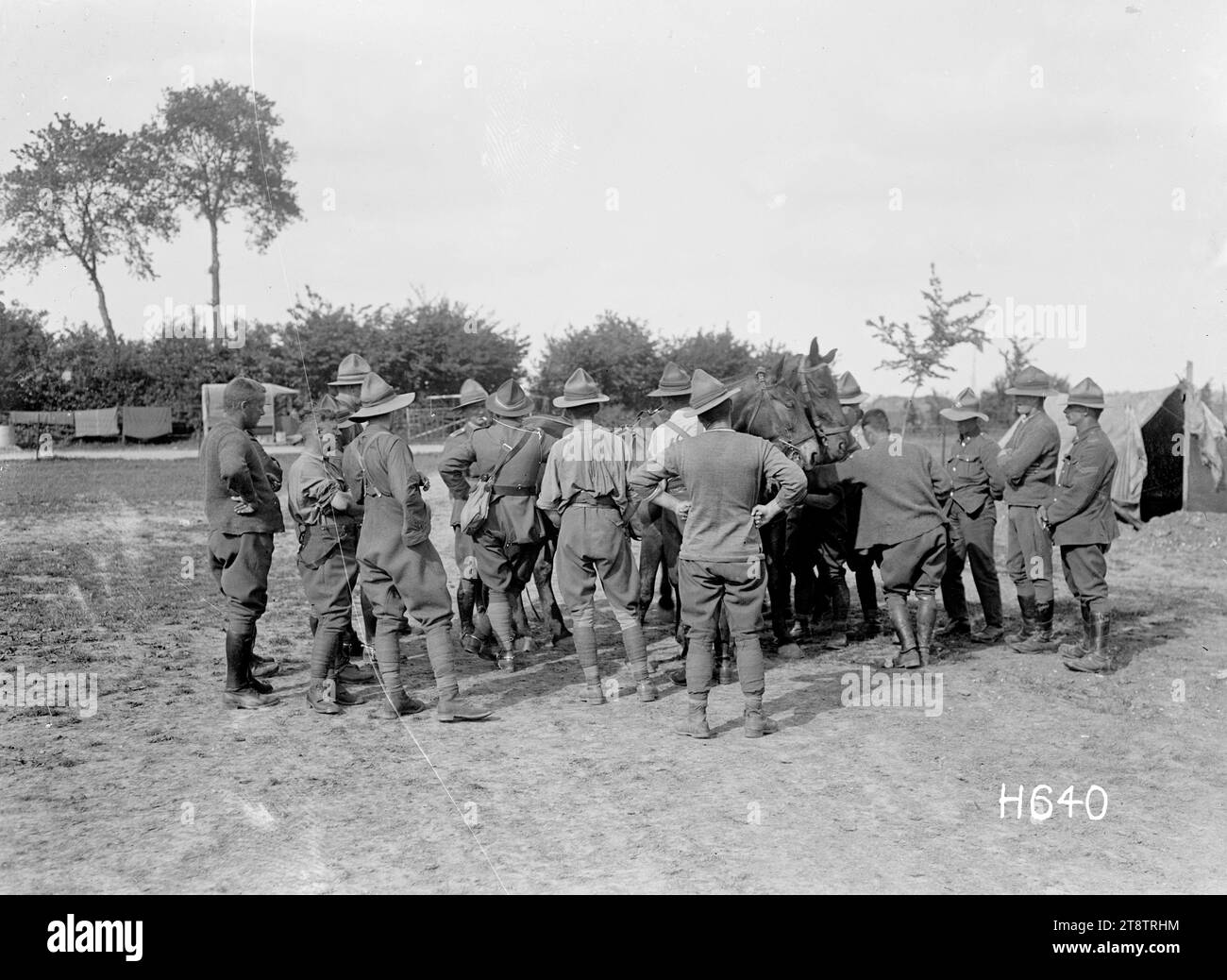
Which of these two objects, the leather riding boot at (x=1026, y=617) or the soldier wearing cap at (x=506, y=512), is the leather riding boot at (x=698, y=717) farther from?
the leather riding boot at (x=1026, y=617)

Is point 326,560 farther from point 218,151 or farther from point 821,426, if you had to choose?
point 218,151

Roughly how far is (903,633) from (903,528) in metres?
0.82

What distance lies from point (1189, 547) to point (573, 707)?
11703mm

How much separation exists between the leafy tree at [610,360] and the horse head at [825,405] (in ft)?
98.2

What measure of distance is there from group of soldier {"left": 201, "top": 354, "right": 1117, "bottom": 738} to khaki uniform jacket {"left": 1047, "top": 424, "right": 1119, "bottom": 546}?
2cm

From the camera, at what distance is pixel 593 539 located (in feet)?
23.9

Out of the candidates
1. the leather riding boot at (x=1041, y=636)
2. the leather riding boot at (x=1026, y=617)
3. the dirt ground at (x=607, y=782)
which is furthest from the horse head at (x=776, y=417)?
the leather riding boot at (x=1041, y=636)

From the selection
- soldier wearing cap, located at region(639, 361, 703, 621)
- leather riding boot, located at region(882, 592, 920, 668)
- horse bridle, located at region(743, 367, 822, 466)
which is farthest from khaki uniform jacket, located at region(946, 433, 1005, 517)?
soldier wearing cap, located at region(639, 361, 703, 621)

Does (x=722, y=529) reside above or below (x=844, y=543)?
above

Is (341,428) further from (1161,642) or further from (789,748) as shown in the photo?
(1161,642)

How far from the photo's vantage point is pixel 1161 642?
9188mm

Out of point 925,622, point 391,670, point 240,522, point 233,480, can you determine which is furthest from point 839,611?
point 233,480

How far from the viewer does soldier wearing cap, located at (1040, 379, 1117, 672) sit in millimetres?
8109
